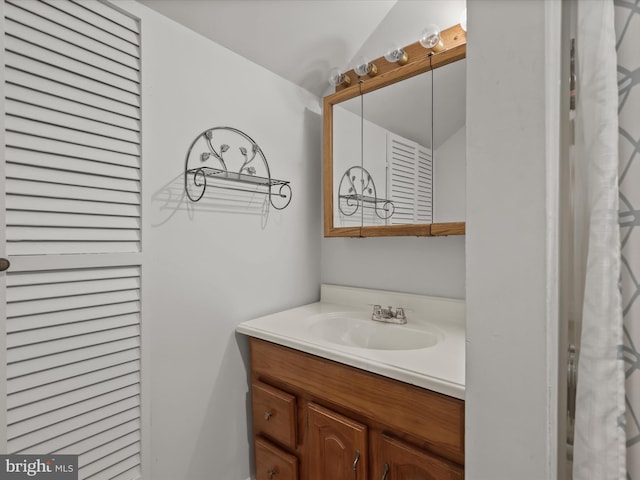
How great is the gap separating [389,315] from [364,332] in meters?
0.13

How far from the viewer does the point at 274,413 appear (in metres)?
1.32

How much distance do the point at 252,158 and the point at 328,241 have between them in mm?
617

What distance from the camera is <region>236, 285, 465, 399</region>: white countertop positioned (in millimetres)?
927

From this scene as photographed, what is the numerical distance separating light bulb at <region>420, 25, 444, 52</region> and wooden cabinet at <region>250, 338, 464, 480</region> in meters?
1.30

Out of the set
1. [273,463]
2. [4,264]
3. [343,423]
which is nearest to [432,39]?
[343,423]

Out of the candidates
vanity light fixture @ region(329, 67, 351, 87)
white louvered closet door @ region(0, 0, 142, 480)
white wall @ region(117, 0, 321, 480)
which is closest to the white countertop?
white wall @ region(117, 0, 321, 480)

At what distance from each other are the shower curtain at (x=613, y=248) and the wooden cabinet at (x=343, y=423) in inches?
16.7

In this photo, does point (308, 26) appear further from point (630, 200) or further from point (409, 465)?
point (409, 465)

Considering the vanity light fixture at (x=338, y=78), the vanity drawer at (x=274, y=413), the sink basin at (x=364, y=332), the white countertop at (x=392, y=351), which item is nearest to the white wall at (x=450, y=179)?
the white countertop at (x=392, y=351)

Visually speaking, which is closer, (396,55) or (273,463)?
(273,463)

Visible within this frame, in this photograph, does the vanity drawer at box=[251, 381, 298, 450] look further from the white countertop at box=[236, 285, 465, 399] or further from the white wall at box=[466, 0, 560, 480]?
the white wall at box=[466, 0, 560, 480]

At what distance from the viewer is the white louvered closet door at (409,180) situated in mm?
1408

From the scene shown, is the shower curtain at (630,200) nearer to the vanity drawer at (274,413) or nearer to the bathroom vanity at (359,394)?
the bathroom vanity at (359,394)

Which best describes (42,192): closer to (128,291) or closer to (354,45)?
(128,291)
